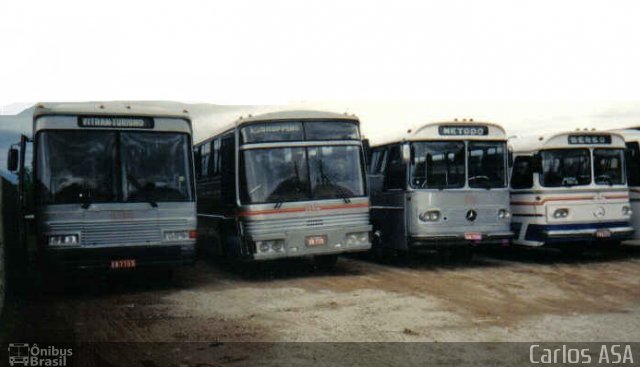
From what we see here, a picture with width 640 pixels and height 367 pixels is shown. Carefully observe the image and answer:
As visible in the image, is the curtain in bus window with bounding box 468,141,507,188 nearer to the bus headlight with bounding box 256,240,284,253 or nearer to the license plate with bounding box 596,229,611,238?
the license plate with bounding box 596,229,611,238

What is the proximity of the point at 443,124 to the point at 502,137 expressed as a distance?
1.37 m

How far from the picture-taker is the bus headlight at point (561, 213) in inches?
589

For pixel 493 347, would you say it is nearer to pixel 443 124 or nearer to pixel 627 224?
pixel 443 124

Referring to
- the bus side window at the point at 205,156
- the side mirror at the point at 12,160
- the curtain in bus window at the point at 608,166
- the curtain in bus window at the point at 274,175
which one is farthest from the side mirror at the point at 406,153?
the side mirror at the point at 12,160

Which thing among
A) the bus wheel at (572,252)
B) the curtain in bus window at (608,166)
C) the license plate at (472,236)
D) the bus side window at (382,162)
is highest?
the bus side window at (382,162)

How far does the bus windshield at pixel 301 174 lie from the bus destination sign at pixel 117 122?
2.02 metres

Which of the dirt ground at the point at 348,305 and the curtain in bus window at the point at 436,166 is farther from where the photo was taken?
the curtain in bus window at the point at 436,166

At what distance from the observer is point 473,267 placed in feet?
49.2

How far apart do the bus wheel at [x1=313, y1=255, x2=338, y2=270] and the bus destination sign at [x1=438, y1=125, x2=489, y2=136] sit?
3.56 metres


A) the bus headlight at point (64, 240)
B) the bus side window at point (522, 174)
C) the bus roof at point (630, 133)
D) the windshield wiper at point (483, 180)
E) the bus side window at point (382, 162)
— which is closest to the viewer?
the bus headlight at point (64, 240)

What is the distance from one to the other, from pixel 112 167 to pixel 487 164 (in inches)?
307

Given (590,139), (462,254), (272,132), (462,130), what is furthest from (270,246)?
(590,139)

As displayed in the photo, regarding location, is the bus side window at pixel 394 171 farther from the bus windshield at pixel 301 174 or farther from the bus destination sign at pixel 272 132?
the bus destination sign at pixel 272 132

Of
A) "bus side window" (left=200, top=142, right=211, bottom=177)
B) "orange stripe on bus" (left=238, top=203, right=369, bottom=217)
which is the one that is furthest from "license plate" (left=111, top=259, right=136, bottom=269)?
"bus side window" (left=200, top=142, right=211, bottom=177)
